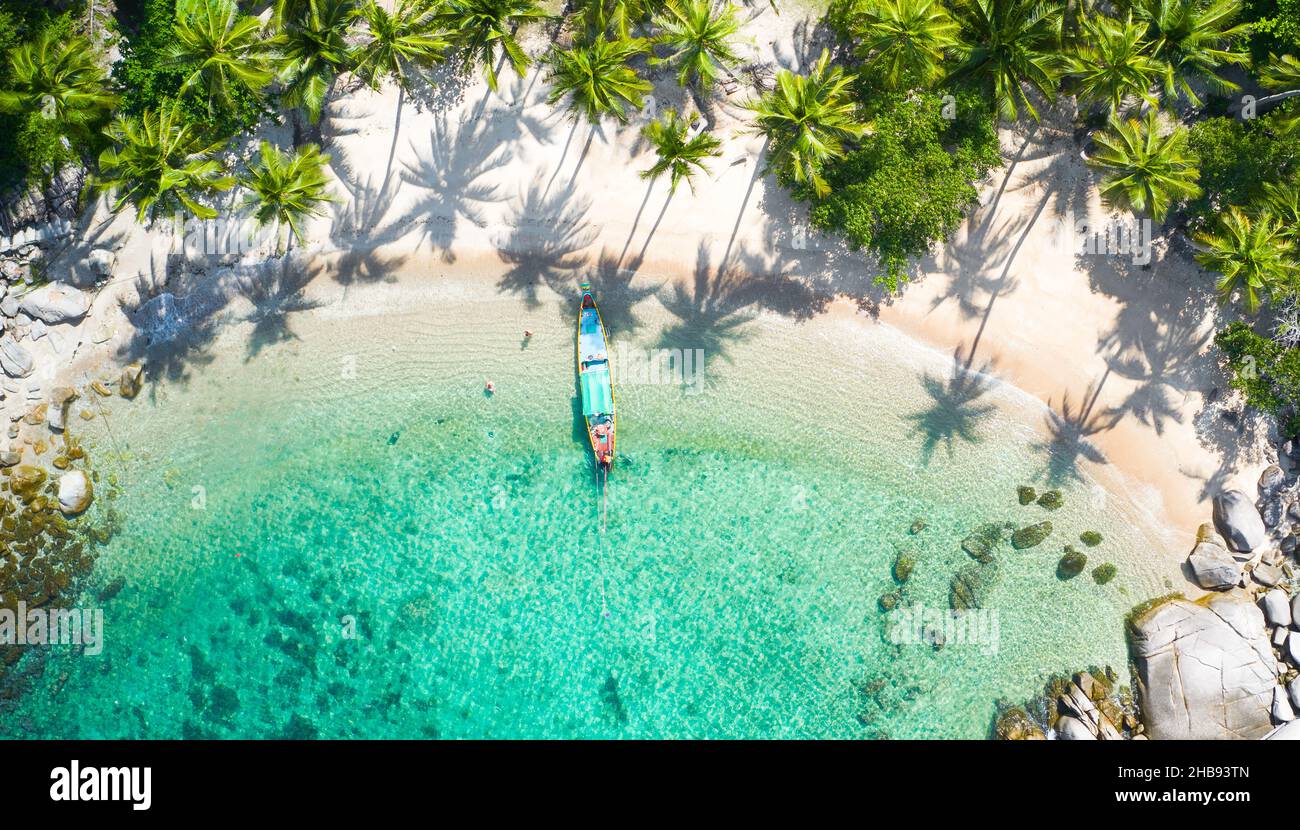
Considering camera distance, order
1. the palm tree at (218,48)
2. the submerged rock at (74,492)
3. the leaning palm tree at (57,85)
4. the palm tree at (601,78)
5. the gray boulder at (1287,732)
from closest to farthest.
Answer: the palm tree at (218,48) → the leaning palm tree at (57,85) → the palm tree at (601,78) → the gray boulder at (1287,732) → the submerged rock at (74,492)

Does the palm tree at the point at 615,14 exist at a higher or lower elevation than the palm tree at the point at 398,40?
higher

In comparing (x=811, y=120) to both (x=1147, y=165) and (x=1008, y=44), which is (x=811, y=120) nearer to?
(x=1008, y=44)

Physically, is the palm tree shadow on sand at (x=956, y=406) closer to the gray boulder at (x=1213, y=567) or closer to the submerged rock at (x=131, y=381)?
the gray boulder at (x=1213, y=567)

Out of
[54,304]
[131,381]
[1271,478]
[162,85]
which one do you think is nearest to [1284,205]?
[1271,478]

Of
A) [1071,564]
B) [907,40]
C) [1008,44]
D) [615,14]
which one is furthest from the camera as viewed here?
[1071,564]

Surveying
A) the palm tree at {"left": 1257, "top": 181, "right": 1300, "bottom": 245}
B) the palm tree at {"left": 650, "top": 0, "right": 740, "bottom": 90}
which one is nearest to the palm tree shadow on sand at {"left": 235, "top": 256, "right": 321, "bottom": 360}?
the palm tree at {"left": 650, "top": 0, "right": 740, "bottom": 90}

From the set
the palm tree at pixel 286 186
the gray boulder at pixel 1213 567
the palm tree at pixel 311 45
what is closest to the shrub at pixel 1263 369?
the gray boulder at pixel 1213 567

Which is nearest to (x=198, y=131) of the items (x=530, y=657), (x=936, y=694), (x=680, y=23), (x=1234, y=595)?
(x=680, y=23)

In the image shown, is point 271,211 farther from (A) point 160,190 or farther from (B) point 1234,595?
(B) point 1234,595

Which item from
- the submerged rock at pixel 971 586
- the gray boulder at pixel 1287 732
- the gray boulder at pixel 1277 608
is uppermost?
the submerged rock at pixel 971 586
